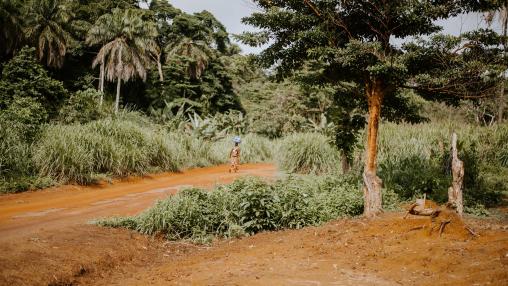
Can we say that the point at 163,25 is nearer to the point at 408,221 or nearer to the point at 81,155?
the point at 81,155

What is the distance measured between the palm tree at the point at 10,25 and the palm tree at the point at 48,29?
795 millimetres

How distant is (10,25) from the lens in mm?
→ 26031

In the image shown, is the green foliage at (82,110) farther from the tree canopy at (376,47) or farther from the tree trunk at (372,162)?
the tree trunk at (372,162)

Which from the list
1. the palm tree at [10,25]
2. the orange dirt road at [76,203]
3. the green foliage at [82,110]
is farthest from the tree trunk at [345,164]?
the palm tree at [10,25]

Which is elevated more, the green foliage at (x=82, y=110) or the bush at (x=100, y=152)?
the green foliage at (x=82, y=110)

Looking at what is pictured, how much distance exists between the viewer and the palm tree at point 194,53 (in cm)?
3484

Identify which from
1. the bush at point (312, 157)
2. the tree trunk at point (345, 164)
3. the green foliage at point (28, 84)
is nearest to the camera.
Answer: the tree trunk at point (345, 164)

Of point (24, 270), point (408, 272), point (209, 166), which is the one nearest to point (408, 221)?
point (408, 272)

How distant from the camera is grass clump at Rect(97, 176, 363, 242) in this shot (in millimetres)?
6711

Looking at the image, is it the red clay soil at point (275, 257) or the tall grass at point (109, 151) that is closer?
the red clay soil at point (275, 257)

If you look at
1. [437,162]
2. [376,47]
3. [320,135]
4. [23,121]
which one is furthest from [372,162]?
[23,121]

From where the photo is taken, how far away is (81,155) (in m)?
10.5

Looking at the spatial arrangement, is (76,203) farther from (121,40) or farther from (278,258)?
(121,40)

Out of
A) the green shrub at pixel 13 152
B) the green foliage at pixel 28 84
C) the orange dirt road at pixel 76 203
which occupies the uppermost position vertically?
the green foliage at pixel 28 84
